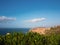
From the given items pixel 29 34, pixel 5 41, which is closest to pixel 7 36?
pixel 5 41

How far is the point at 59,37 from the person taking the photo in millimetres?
5762

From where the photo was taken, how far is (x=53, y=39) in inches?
222

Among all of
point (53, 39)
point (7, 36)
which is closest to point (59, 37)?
point (53, 39)

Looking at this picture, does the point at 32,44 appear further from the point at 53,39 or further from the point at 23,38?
the point at 53,39

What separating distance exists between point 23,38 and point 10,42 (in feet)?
1.60

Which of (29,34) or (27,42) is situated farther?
(29,34)

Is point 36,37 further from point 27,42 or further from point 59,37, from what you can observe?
point 59,37

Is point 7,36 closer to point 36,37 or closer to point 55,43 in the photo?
point 36,37

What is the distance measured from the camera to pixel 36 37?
17.9ft

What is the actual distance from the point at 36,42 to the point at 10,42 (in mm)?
860

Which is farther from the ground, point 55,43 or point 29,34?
point 29,34

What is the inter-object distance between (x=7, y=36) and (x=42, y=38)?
1.23 m

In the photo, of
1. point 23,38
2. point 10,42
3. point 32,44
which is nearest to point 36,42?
point 32,44

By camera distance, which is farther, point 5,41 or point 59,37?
point 59,37
